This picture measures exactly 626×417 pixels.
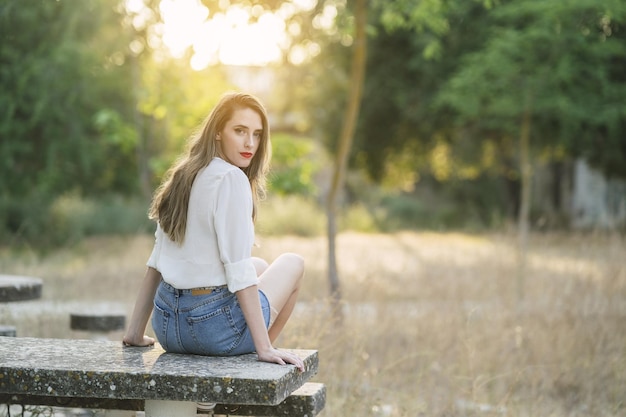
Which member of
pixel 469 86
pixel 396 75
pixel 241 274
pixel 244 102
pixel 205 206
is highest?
pixel 396 75

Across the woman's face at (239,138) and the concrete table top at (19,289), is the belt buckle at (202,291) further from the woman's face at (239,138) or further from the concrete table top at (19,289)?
the concrete table top at (19,289)

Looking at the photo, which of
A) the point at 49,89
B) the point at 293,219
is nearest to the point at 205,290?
the point at 49,89

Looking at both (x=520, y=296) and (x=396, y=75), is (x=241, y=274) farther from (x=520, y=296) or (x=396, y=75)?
(x=396, y=75)

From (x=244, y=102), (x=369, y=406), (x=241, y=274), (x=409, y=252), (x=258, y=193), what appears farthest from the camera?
(x=409, y=252)

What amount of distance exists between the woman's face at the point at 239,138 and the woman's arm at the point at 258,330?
1.93ft

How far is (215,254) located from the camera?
3.46m

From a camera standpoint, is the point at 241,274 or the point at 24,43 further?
the point at 24,43

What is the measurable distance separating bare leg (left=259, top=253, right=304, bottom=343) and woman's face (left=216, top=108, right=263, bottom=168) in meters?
0.46

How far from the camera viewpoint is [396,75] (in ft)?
80.5

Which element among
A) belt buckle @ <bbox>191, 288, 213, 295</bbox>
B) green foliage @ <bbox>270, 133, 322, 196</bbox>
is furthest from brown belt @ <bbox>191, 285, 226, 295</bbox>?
green foliage @ <bbox>270, 133, 322, 196</bbox>

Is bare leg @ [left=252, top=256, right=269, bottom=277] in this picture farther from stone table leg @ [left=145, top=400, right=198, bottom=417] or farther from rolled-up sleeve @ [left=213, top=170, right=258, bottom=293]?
stone table leg @ [left=145, top=400, right=198, bottom=417]

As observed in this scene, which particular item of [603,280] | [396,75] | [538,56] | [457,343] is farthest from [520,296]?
[396,75]

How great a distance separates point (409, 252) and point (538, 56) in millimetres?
4146

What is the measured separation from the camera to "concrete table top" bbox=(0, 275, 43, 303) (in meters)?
5.17
